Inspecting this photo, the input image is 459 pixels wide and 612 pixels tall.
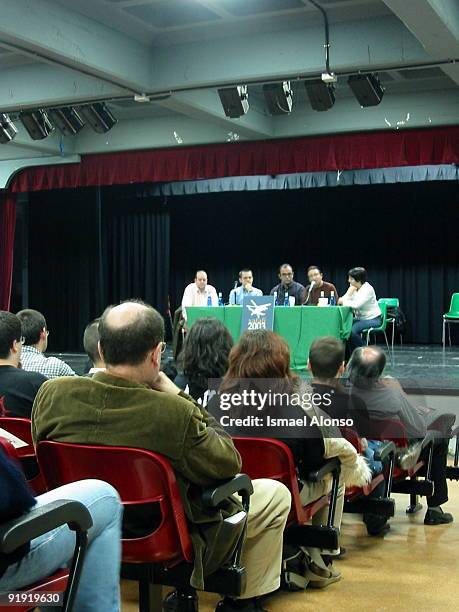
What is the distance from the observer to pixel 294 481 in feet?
7.41

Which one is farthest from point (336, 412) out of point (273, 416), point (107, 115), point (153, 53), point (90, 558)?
point (107, 115)

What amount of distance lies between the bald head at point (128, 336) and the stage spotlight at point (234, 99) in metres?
5.48

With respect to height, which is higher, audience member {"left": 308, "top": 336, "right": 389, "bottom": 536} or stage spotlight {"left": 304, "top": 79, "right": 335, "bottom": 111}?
stage spotlight {"left": 304, "top": 79, "right": 335, "bottom": 111}

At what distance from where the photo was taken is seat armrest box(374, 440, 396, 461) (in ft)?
8.75

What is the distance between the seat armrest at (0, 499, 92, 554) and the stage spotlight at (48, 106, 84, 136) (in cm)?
683

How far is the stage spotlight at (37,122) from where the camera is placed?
25.7 ft

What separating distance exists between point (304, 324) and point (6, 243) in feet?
15.9

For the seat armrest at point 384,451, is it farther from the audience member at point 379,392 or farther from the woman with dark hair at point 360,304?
the woman with dark hair at point 360,304

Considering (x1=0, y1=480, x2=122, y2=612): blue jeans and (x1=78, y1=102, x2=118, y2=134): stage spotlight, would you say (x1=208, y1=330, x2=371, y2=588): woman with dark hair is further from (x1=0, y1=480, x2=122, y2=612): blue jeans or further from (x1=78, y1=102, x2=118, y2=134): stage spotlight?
(x1=78, y1=102, x2=118, y2=134): stage spotlight

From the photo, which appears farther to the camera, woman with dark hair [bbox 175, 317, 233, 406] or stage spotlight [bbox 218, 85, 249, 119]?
stage spotlight [bbox 218, 85, 249, 119]

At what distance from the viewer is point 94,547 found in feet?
4.98

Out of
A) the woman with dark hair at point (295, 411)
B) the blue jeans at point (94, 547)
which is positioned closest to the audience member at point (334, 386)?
the woman with dark hair at point (295, 411)

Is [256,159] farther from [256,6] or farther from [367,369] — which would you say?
[367,369]

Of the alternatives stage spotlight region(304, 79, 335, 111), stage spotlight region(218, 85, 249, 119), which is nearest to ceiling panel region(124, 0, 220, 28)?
stage spotlight region(218, 85, 249, 119)
